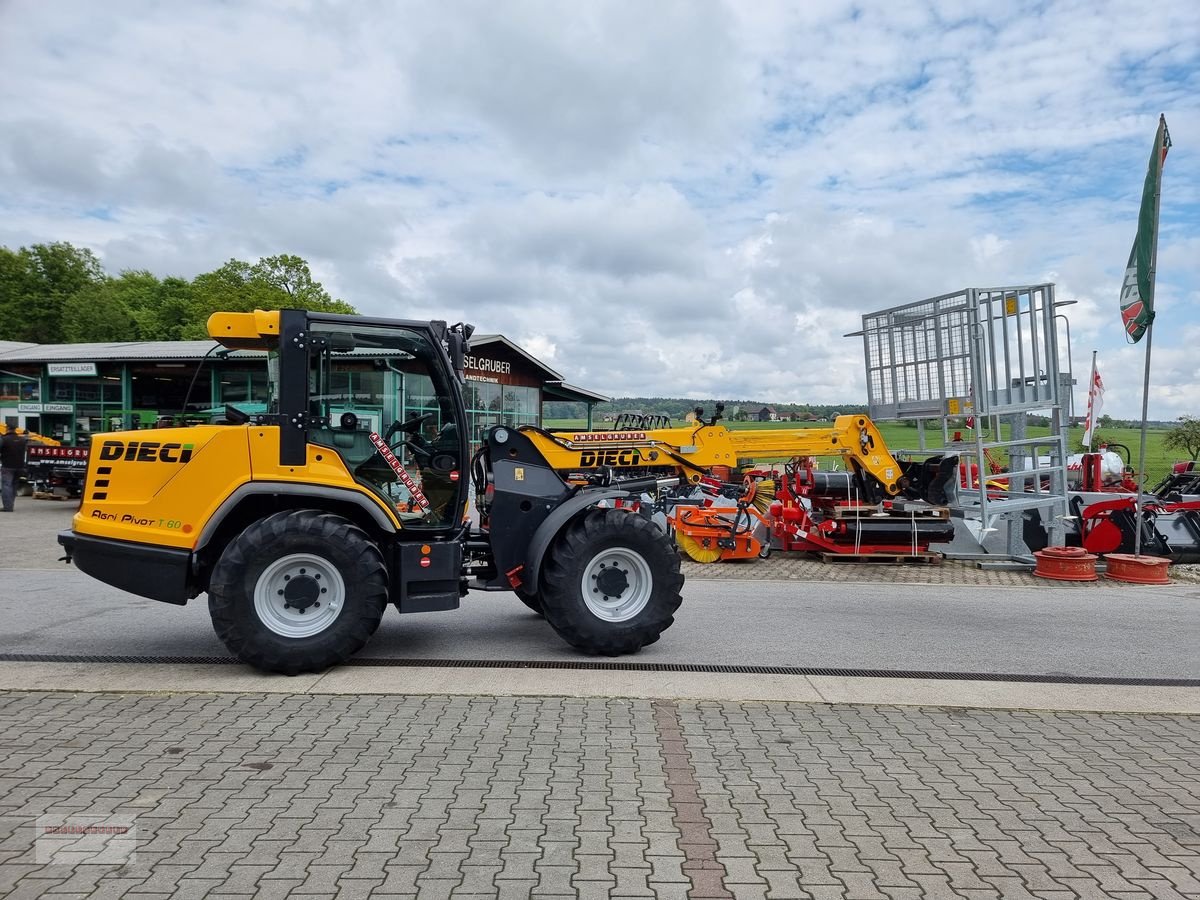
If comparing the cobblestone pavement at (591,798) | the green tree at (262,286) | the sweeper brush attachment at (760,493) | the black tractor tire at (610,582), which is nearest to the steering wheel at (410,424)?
the black tractor tire at (610,582)

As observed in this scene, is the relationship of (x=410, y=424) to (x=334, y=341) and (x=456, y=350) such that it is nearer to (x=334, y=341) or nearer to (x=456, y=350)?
(x=456, y=350)

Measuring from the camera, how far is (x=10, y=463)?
58.6 ft

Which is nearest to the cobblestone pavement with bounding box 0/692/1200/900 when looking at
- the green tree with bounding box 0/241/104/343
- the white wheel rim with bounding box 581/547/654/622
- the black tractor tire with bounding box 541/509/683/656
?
the black tractor tire with bounding box 541/509/683/656

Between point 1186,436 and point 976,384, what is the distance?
21903 mm

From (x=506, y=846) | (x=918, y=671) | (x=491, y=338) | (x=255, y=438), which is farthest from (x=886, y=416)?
(x=491, y=338)

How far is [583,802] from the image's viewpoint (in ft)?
13.0

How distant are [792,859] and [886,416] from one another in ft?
30.0

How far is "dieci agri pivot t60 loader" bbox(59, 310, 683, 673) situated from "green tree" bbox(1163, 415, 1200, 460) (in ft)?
89.5

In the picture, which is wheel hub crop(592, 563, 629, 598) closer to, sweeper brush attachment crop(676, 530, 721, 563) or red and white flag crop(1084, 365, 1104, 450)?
sweeper brush attachment crop(676, 530, 721, 563)

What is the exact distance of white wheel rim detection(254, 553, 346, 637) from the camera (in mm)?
5836

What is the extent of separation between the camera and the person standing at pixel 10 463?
1780cm

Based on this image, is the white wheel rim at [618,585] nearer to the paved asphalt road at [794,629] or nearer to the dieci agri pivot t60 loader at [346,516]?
the dieci agri pivot t60 loader at [346,516]

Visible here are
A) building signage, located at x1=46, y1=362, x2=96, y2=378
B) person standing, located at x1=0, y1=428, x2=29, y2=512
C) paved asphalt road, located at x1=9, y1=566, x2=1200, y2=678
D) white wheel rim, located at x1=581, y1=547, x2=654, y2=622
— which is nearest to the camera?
white wheel rim, located at x1=581, y1=547, x2=654, y2=622

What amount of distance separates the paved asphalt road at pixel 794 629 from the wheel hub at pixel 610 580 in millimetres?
578
